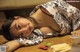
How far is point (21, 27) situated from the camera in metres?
1.46

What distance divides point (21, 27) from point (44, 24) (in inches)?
11.0

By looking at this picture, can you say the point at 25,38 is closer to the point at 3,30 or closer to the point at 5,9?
the point at 3,30

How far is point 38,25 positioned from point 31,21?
147mm

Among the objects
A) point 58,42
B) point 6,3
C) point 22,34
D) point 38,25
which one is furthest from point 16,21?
point 6,3

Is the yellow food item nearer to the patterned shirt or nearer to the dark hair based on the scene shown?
the patterned shirt

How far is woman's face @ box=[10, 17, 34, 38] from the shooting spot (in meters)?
1.46

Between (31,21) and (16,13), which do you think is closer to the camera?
(31,21)

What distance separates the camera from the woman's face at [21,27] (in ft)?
4.77

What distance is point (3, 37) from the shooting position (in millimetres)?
1607

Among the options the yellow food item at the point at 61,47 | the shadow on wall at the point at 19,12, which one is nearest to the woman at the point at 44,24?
the yellow food item at the point at 61,47

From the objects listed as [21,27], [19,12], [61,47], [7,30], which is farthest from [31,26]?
[19,12]

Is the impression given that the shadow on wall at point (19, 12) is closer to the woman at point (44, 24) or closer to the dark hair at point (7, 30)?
the woman at point (44, 24)

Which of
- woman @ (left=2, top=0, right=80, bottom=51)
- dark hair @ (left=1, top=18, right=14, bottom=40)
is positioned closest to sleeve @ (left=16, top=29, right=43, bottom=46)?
woman @ (left=2, top=0, right=80, bottom=51)

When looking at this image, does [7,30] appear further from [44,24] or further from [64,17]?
[64,17]
